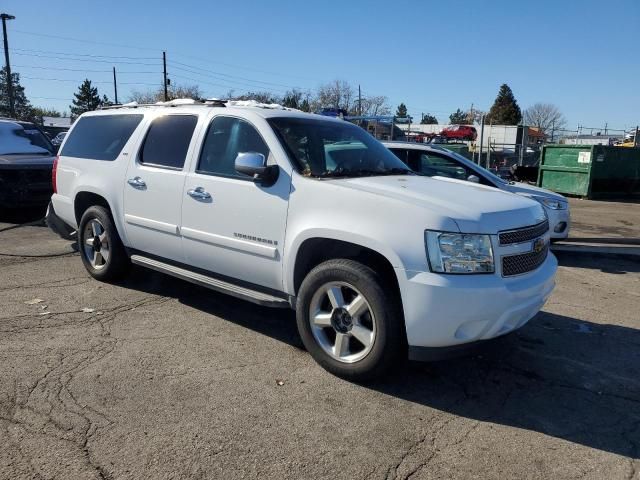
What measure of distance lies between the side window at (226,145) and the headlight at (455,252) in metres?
1.63

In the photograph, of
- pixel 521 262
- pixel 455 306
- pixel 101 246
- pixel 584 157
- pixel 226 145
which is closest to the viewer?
pixel 455 306

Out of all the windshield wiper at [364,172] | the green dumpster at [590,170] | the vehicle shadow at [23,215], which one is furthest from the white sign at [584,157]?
the vehicle shadow at [23,215]

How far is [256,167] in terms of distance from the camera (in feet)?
13.0

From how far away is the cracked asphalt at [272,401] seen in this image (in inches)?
111

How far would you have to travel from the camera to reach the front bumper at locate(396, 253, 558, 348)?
10.7ft

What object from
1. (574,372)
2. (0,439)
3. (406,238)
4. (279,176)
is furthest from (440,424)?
(0,439)

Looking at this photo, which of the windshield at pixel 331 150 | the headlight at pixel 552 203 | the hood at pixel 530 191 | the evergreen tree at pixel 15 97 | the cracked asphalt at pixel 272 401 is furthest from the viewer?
the evergreen tree at pixel 15 97

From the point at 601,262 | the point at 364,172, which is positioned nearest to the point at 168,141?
the point at 364,172

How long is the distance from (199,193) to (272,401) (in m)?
1.95

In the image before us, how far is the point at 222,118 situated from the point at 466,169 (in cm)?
466

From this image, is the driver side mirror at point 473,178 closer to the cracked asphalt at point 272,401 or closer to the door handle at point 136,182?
the cracked asphalt at point 272,401

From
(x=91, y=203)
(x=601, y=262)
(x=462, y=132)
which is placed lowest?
(x=601, y=262)

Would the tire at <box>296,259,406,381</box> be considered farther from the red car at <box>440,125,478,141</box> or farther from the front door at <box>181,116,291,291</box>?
the red car at <box>440,125,478,141</box>

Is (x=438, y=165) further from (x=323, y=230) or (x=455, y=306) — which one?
(x=455, y=306)
